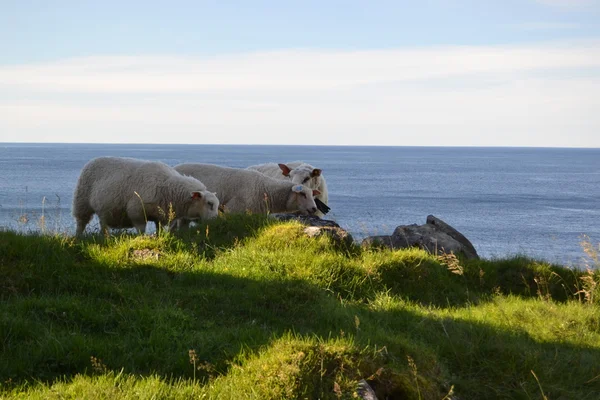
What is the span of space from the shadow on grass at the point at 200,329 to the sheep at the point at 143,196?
4.96 meters

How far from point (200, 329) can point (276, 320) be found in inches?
32.5

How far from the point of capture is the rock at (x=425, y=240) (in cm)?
1051

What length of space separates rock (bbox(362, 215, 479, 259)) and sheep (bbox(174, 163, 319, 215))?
3951mm

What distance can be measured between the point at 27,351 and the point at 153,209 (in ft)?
25.1

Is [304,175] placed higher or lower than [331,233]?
higher

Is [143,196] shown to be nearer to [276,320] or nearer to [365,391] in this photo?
[276,320]

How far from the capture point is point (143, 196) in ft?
42.5

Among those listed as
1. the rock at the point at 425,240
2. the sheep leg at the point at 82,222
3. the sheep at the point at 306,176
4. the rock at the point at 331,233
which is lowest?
the sheep leg at the point at 82,222

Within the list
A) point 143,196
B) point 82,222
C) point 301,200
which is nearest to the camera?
point 143,196

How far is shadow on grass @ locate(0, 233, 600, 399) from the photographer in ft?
18.3

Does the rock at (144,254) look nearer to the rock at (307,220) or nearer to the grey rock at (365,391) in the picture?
the rock at (307,220)

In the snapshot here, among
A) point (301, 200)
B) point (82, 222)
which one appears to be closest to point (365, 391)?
point (301, 200)

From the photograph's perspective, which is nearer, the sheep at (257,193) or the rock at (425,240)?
the rock at (425,240)

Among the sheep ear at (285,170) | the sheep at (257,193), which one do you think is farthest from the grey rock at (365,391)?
the sheep ear at (285,170)
